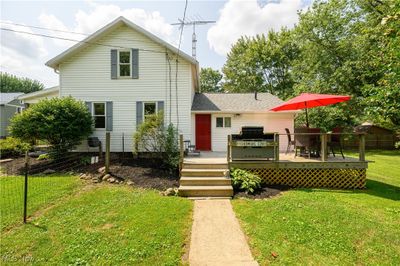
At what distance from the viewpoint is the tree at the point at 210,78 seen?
41750 mm

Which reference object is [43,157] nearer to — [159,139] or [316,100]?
[159,139]

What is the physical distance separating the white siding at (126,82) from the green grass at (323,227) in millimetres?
6981

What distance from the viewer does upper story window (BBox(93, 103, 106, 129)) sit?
1182 centimetres

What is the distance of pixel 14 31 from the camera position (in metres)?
9.37

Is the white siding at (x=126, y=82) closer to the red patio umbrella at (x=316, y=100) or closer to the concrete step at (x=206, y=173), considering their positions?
the concrete step at (x=206, y=173)

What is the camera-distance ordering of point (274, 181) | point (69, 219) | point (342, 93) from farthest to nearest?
point (342, 93) < point (274, 181) < point (69, 219)

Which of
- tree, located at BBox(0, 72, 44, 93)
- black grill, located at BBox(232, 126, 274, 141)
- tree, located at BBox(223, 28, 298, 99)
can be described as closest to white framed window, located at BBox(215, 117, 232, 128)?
black grill, located at BBox(232, 126, 274, 141)

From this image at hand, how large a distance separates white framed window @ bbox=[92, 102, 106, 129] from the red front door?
496cm

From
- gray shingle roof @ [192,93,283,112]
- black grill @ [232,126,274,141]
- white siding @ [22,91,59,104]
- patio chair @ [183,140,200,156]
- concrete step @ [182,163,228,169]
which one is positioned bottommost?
concrete step @ [182,163,228,169]

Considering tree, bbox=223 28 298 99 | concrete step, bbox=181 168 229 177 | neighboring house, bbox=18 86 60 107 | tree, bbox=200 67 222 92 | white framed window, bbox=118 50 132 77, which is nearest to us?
concrete step, bbox=181 168 229 177

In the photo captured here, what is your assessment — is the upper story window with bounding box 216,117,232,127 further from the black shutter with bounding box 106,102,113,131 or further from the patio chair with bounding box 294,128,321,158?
the black shutter with bounding box 106,102,113,131

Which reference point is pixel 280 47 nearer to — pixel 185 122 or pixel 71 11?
pixel 185 122

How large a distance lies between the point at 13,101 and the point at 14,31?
17.8 meters

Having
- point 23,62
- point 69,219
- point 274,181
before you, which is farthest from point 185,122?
point 23,62
